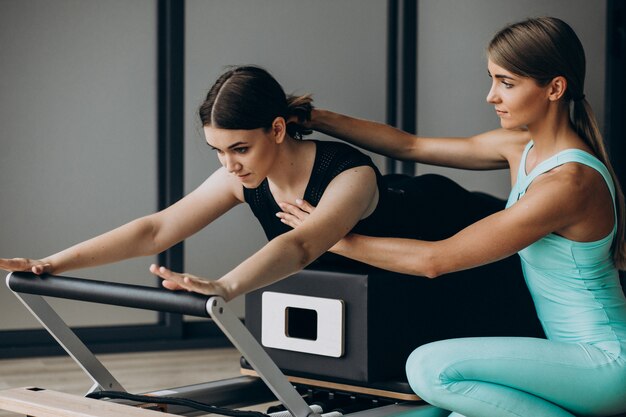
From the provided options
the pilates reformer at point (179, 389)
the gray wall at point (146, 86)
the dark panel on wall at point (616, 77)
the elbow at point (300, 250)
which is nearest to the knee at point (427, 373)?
the pilates reformer at point (179, 389)

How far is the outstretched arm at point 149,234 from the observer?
2.30m

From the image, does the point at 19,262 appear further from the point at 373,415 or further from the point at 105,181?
the point at 105,181

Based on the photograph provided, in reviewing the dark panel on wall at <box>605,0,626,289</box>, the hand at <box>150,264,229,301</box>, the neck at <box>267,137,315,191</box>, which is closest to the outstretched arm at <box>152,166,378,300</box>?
the hand at <box>150,264,229,301</box>

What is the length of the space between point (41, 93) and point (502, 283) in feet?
7.82

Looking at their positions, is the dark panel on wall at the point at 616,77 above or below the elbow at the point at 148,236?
above

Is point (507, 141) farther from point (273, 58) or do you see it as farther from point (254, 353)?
point (273, 58)

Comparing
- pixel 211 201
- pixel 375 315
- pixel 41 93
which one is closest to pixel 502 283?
pixel 375 315

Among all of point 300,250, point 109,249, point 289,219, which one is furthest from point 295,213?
point 109,249

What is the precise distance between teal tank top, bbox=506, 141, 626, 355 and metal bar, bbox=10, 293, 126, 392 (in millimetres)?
1030

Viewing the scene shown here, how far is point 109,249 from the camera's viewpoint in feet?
7.82

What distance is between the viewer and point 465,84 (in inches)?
184

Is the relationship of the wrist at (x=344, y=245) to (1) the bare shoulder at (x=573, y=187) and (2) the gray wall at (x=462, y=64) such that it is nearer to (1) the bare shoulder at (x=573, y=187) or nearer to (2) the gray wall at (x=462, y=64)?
(1) the bare shoulder at (x=573, y=187)

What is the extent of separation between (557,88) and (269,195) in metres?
0.75

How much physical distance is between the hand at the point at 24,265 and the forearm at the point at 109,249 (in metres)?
0.03
